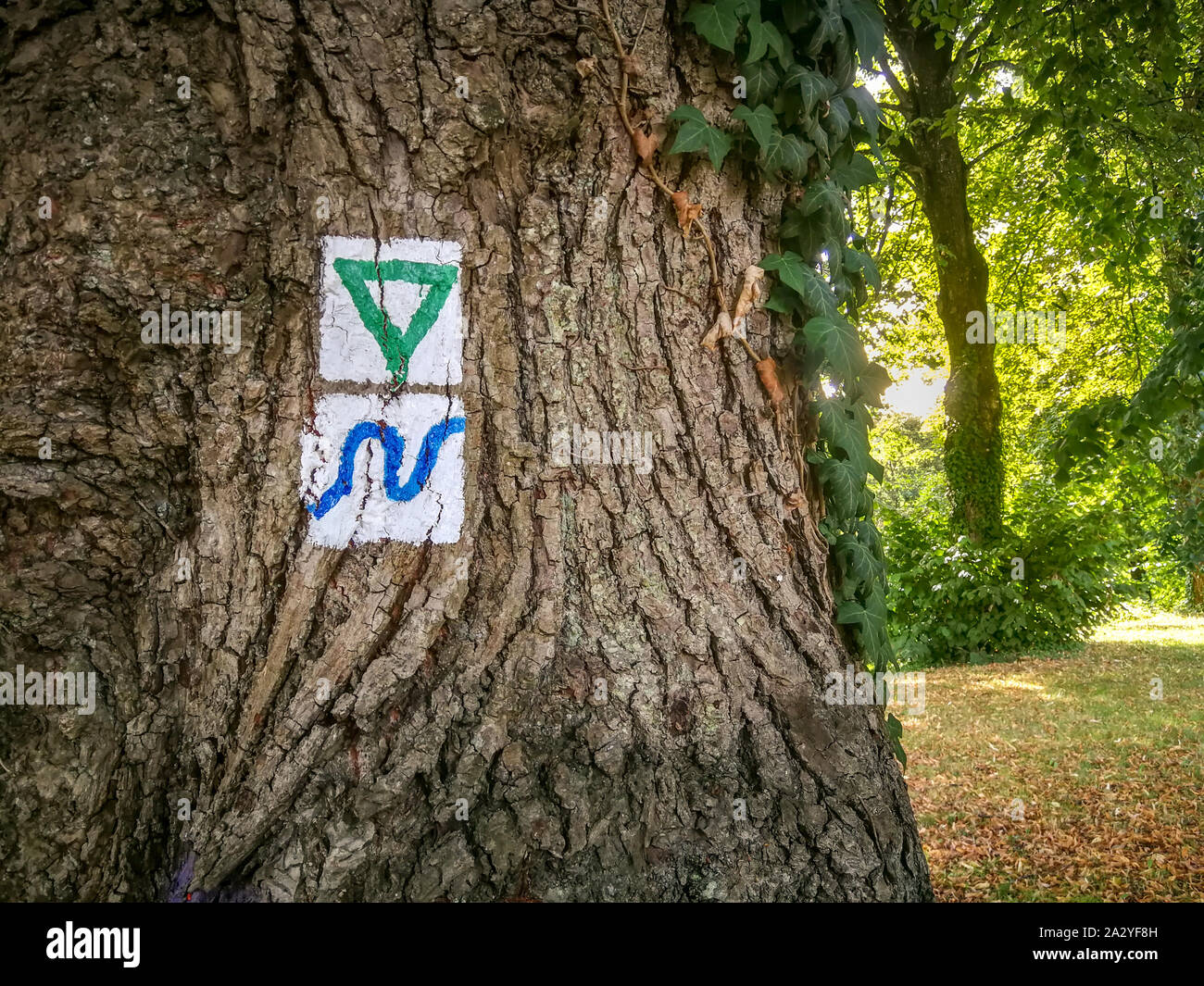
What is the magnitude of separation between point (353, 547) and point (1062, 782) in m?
4.28

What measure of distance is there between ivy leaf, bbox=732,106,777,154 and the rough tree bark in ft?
0.70

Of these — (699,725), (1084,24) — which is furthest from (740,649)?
(1084,24)

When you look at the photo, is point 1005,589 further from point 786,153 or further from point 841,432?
point 786,153

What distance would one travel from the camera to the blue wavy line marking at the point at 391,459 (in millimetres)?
1900

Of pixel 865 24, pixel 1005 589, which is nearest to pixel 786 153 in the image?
pixel 865 24

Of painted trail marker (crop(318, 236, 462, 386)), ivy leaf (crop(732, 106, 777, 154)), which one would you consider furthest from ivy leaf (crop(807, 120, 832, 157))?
painted trail marker (crop(318, 236, 462, 386))

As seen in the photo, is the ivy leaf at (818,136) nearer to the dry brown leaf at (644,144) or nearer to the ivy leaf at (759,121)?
the ivy leaf at (759,121)

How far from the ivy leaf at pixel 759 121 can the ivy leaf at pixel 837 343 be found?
45 centimetres

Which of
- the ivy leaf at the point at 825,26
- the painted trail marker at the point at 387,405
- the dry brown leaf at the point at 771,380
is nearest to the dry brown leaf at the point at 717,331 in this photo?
the dry brown leaf at the point at 771,380

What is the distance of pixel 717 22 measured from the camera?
1.97m

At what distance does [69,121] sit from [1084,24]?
3.88 m
